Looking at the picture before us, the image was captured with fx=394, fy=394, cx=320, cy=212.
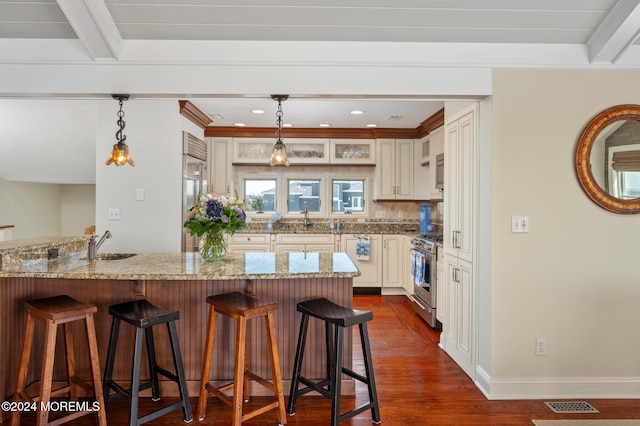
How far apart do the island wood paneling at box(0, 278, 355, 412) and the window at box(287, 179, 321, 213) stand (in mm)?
3405

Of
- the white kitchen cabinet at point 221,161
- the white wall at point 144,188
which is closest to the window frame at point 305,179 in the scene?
the white kitchen cabinet at point 221,161

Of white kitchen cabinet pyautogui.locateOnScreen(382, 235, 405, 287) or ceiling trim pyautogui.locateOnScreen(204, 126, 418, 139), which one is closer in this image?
white kitchen cabinet pyautogui.locateOnScreen(382, 235, 405, 287)

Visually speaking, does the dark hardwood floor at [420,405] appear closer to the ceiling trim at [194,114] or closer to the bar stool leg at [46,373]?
the bar stool leg at [46,373]

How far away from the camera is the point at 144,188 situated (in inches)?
149

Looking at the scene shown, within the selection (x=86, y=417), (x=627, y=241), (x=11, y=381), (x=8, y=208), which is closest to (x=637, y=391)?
(x=627, y=241)

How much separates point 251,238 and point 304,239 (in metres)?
0.71

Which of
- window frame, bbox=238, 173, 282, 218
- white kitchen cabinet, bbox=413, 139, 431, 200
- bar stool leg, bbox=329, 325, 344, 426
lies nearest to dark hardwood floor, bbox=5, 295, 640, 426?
bar stool leg, bbox=329, 325, 344, 426

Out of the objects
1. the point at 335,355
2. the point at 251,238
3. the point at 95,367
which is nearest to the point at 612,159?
the point at 335,355

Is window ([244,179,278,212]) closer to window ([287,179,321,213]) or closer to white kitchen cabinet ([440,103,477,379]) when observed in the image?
window ([287,179,321,213])

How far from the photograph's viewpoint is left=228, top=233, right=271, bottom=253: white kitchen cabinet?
5.29m

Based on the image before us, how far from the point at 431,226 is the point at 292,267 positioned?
3.13 metres

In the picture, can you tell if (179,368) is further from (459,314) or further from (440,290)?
(440,290)

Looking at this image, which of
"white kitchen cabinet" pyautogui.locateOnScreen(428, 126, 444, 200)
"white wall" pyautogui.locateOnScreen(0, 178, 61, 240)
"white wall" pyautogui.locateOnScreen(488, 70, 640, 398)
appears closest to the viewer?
"white wall" pyautogui.locateOnScreen(488, 70, 640, 398)

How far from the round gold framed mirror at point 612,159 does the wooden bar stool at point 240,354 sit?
2.16 metres
